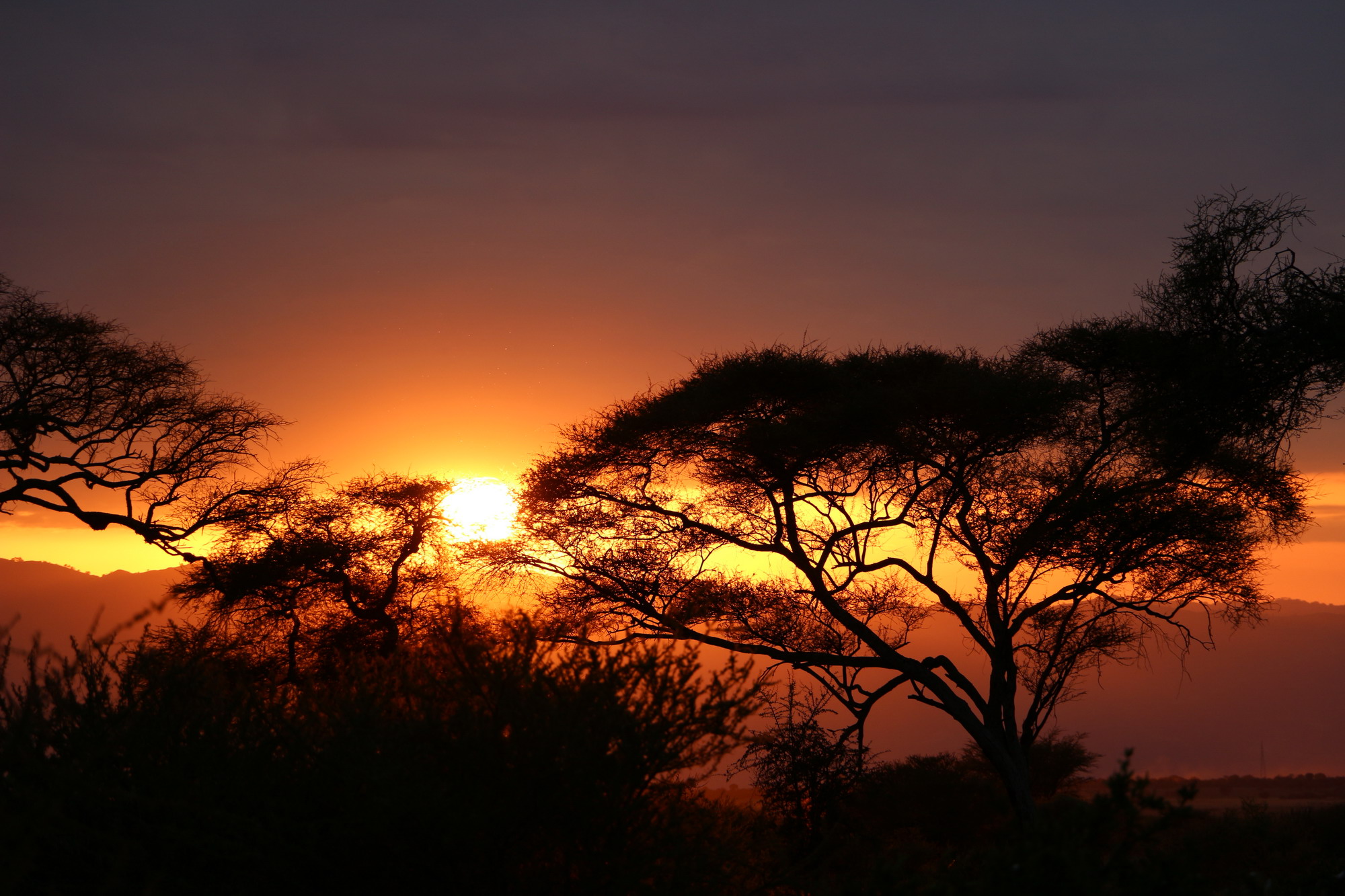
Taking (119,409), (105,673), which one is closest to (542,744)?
(105,673)

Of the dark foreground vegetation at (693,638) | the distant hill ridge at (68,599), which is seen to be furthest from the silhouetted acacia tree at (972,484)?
the distant hill ridge at (68,599)

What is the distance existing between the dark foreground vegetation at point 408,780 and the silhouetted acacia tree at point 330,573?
655 inches

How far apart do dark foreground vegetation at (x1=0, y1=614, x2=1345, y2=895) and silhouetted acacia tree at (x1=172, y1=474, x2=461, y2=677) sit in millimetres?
16635

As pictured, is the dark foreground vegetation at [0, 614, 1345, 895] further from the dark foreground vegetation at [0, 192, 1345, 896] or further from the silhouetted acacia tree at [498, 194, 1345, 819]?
the silhouetted acacia tree at [498, 194, 1345, 819]

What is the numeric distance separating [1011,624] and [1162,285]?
6099 mm

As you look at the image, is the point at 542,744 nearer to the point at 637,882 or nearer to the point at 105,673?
the point at 637,882

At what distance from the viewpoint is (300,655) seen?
83.7 feet

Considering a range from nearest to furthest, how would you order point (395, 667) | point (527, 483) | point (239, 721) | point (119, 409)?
point (239, 721), point (395, 667), point (527, 483), point (119, 409)

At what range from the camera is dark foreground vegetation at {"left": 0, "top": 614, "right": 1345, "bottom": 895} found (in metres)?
6.25

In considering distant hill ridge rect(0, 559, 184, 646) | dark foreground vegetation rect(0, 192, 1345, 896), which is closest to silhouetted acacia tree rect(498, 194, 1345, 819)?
dark foreground vegetation rect(0, 192, 1345, 896)

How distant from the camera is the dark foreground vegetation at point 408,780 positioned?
625 cm

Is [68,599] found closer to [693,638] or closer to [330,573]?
[330,573]

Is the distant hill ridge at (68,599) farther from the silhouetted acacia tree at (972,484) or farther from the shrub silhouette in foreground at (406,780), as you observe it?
the silhouetted acacia tree at (972,484)

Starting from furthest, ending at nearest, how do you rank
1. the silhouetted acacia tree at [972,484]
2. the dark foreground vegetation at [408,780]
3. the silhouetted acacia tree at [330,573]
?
1. the silhouetted acacia tree at [330,573]
2. the silhouetted acacia tree at [972,484]
3. the dark foreground vegetation at [408,780]
